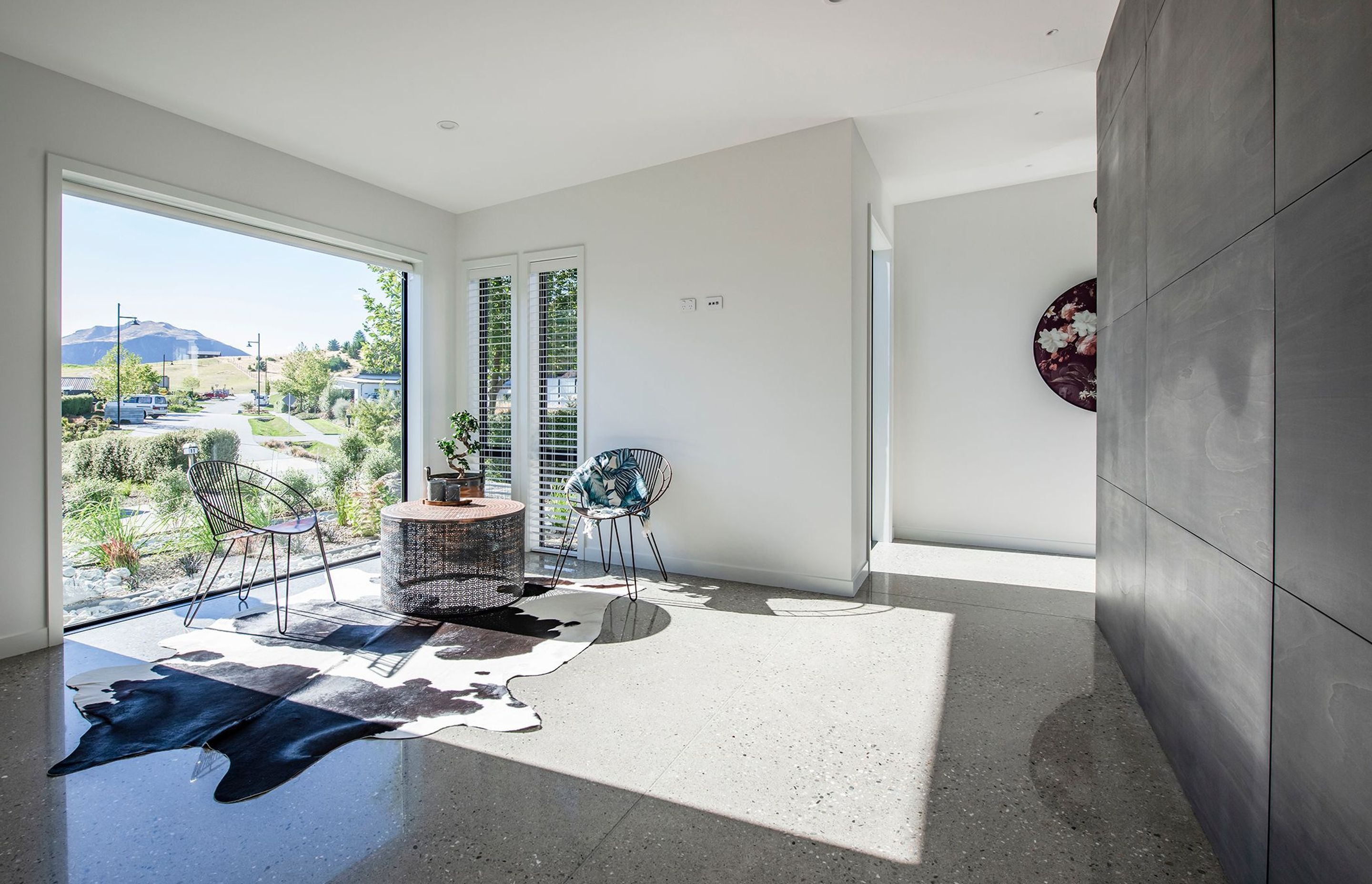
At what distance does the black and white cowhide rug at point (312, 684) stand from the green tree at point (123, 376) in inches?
56.7

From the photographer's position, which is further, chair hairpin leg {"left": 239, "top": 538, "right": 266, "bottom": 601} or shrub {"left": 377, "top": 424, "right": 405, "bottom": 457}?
shrub {"left": 377, "top": 424, "right": 405, "bottom": 457}

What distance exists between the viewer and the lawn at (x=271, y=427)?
4.38 metres

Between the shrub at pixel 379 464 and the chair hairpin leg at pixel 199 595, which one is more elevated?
the shrub at pixel 379 464

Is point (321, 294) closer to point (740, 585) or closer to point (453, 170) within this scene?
point (453, 170)

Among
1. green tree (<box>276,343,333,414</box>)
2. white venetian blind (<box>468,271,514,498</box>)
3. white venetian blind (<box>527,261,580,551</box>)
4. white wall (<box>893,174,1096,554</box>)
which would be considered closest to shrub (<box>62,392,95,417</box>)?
green tree (<box>276,343,333,414</box>)

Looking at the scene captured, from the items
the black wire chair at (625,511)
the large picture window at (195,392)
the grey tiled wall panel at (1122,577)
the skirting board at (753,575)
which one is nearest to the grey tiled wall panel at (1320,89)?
the grey tiled wall panel at (1122,577)

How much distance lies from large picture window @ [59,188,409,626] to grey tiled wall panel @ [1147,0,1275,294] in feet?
16.2

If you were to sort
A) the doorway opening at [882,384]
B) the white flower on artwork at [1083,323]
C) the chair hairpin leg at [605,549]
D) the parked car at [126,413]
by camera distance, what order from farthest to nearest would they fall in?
the doorway opening at [882,384] → the white flower on artwork at [1083,323] → the chair hairpin leg at [605,549] → the parked car at [126,413]

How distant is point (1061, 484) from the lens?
16.6 ft

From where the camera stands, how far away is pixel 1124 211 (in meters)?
2.74

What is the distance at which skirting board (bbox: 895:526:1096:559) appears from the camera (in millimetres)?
5043

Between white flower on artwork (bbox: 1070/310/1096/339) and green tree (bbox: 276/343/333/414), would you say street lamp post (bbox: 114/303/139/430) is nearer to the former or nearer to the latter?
green tree (bbox: 276/343/333/414)

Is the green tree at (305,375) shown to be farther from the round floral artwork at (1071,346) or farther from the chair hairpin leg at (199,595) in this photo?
the round floral artwork at (1071,346)

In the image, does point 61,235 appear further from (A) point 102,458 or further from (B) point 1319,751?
(B) point 1319,751
